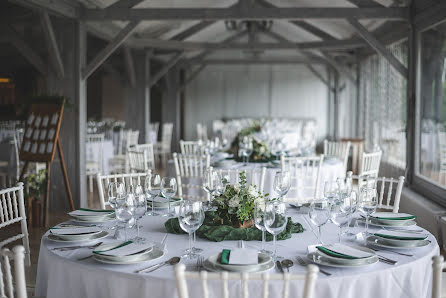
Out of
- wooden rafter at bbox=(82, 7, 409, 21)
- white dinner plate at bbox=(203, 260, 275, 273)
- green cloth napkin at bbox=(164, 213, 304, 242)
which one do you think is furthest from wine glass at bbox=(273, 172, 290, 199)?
wooden rafter at bbox=(82, 7, 409, 21)

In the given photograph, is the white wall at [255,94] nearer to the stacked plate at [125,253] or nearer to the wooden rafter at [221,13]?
the wooden rafter at [221,13]

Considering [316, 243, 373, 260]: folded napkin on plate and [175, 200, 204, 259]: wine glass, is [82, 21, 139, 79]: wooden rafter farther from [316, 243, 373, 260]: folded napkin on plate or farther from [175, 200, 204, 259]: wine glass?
[316, 243, 373, 260]: folded napkin on plate

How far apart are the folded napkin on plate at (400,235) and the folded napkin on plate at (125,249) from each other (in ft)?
3.94

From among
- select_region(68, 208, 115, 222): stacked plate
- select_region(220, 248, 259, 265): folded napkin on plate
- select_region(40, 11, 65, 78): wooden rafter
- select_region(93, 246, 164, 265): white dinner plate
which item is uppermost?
select_region(40, 11, 65, 78): wooden rafter

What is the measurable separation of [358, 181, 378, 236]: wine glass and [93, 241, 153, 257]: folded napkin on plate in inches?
45.7

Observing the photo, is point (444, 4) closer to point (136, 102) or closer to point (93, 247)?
point (93, 247)

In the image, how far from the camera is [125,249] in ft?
7.46

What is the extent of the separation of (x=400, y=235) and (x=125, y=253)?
1.42 m

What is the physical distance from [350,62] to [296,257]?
39.4ft

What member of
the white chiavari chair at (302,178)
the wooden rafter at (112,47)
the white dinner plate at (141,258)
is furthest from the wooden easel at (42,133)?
the white dinner plate at (141,258)

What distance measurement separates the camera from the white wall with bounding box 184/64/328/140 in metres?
16.1

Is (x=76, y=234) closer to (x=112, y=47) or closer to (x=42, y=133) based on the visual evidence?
(x=42, y=133)

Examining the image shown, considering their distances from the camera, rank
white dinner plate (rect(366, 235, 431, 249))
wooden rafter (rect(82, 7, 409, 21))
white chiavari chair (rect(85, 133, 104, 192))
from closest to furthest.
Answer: white dinner plate (rect(366, 235, 431, 249)), wooden rafter (rect(82, 7, 409, 21)), white chiavari chair (rect(85, 133, 104, 192))

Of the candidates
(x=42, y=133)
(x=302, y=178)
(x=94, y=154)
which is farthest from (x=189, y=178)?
(x=94, y=154)
